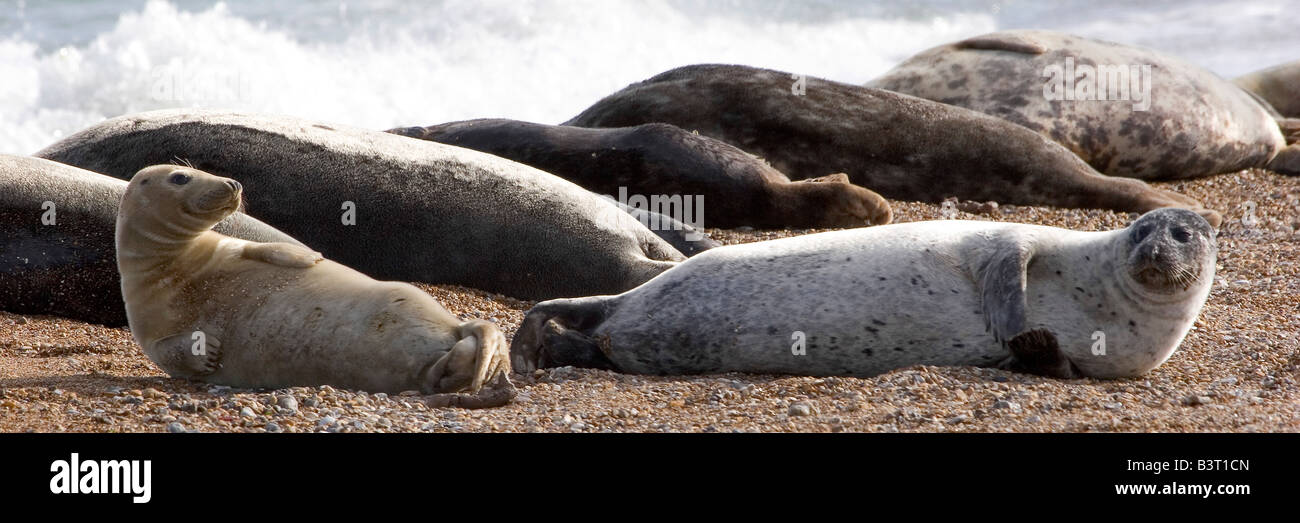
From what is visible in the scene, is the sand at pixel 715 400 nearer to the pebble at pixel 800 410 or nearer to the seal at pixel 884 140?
the pebble at pixel 800 410

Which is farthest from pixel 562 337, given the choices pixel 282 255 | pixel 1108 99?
pixel 1108 99

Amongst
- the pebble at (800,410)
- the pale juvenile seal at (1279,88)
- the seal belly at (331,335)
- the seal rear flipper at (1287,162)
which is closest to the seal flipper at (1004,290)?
the pebble at (800,410)

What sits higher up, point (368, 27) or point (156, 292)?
point (368, 27)

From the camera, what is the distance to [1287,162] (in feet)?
28.5

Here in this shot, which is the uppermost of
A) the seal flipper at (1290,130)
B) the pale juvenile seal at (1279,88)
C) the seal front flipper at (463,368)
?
the pale juvenile seal at (1279,88)

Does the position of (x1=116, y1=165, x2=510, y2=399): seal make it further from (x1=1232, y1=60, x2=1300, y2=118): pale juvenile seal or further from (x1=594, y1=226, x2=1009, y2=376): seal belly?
(x1=1232, y1=60, x2=1300, y2=118): pale juvenile seal

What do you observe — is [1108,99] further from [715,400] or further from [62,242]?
[62,242]

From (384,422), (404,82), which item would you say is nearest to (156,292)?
(384,422)

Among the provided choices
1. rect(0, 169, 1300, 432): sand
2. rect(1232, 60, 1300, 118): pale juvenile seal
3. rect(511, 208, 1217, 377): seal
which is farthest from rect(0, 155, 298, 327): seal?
rect(1232, 60, 1300, 118): pale juvenile seal

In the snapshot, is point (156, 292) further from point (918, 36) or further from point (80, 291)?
point (918, 36)

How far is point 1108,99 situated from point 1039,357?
4966mm

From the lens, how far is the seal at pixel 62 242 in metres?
5.29

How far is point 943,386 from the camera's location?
3801 mm
